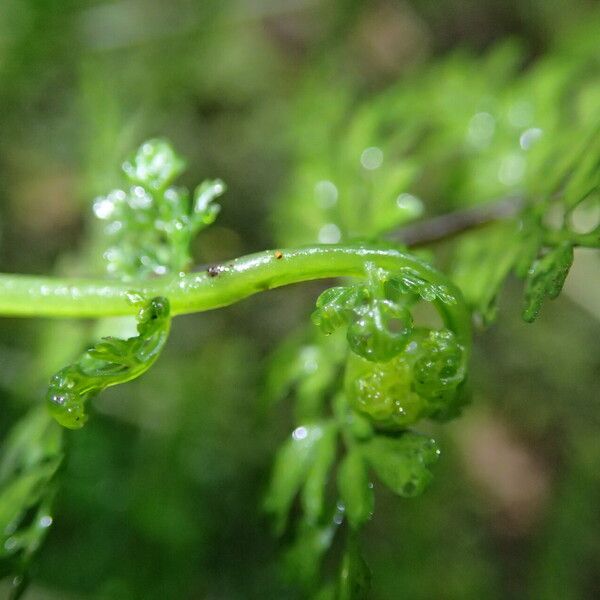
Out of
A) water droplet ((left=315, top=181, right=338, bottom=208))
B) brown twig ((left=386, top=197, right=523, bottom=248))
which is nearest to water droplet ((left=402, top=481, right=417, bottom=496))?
brown twig ((left=386, top=197, right=523, bottom=248))

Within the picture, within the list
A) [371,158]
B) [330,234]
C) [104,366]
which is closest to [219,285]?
[104,366]

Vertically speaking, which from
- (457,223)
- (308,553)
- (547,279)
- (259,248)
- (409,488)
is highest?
(547,279)

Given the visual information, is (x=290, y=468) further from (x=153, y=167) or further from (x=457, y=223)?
(x=457, y=223)

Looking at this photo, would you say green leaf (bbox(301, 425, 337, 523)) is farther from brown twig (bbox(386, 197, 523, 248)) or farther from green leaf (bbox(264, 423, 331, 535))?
brown twig (bbox(386, 197, 523, 248))

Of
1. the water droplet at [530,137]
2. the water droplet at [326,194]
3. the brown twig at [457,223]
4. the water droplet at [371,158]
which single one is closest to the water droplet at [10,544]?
the brown twig at [457,223]

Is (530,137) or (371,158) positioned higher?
(530,137)

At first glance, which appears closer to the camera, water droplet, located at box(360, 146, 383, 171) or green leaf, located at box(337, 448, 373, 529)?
green leaf, located at box(337, 448, 373, 529)
